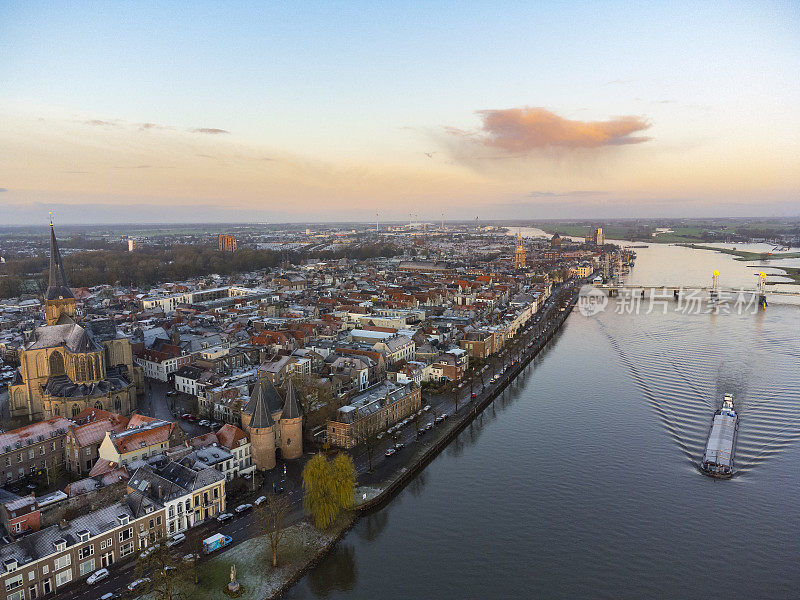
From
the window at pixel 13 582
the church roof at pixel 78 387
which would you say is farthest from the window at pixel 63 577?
the church roof at pixel 78 387

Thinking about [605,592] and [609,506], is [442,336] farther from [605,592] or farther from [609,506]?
[605,592]

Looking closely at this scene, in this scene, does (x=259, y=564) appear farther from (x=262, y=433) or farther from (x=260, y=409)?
(x=260, y=409)

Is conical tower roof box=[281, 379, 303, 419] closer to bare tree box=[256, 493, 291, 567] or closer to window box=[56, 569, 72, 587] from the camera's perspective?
bare tree box=[256, 493, 291, 567]

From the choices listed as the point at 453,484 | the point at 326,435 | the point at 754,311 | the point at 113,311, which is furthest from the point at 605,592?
the point at 754,311

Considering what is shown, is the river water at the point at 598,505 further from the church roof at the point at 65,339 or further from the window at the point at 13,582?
the church roof at the point at 65,339

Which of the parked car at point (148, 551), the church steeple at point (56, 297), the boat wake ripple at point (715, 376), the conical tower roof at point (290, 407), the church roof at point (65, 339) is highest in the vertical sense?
the church steeple at point (56, 297)
